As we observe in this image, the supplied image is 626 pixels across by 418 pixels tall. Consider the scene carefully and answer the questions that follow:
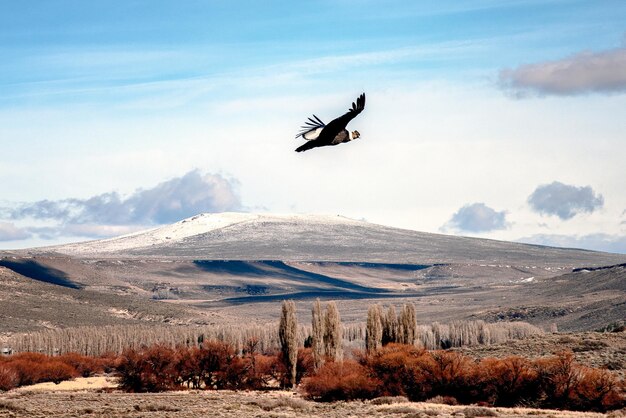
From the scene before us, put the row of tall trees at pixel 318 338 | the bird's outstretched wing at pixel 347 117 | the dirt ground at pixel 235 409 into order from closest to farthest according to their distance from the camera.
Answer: the bird's outstretched wing at pixel 347 117 < the dirt ground at pixel 235 409 < the row of tall trees at pixel 318 338

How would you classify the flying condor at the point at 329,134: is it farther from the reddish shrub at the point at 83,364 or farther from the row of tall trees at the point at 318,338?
the reddish shrub at the point at 83,364

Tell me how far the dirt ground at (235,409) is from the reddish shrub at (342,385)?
3.87m

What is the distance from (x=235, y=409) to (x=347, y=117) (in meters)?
52.8

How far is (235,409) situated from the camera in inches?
3238

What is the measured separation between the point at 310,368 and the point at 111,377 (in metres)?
34.5

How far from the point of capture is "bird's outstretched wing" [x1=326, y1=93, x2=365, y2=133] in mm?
32375

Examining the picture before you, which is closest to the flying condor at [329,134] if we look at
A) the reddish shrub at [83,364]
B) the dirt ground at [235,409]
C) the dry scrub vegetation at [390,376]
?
the dirt ground at [235,409]

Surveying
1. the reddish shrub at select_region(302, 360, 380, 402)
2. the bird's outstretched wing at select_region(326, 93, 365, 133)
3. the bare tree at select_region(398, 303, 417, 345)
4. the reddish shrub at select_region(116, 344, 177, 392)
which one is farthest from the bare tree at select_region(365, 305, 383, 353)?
the bird's outstretched wing at select_region(326, 93, 365, 133)

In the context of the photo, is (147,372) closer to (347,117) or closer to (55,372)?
(55,372)

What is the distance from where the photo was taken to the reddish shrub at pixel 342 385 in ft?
313

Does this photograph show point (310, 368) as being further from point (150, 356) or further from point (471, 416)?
point (471, 416)

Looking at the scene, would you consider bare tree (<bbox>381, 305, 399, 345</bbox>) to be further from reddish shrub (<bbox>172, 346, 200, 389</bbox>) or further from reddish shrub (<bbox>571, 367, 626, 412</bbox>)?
reddish shrub (<bbox>571, 367, 626, 412</bbox>)

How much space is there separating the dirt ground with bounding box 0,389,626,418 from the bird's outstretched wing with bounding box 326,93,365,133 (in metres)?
40.4

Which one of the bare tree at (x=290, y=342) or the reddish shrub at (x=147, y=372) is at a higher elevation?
the bare tree at (x=290, y=342)
